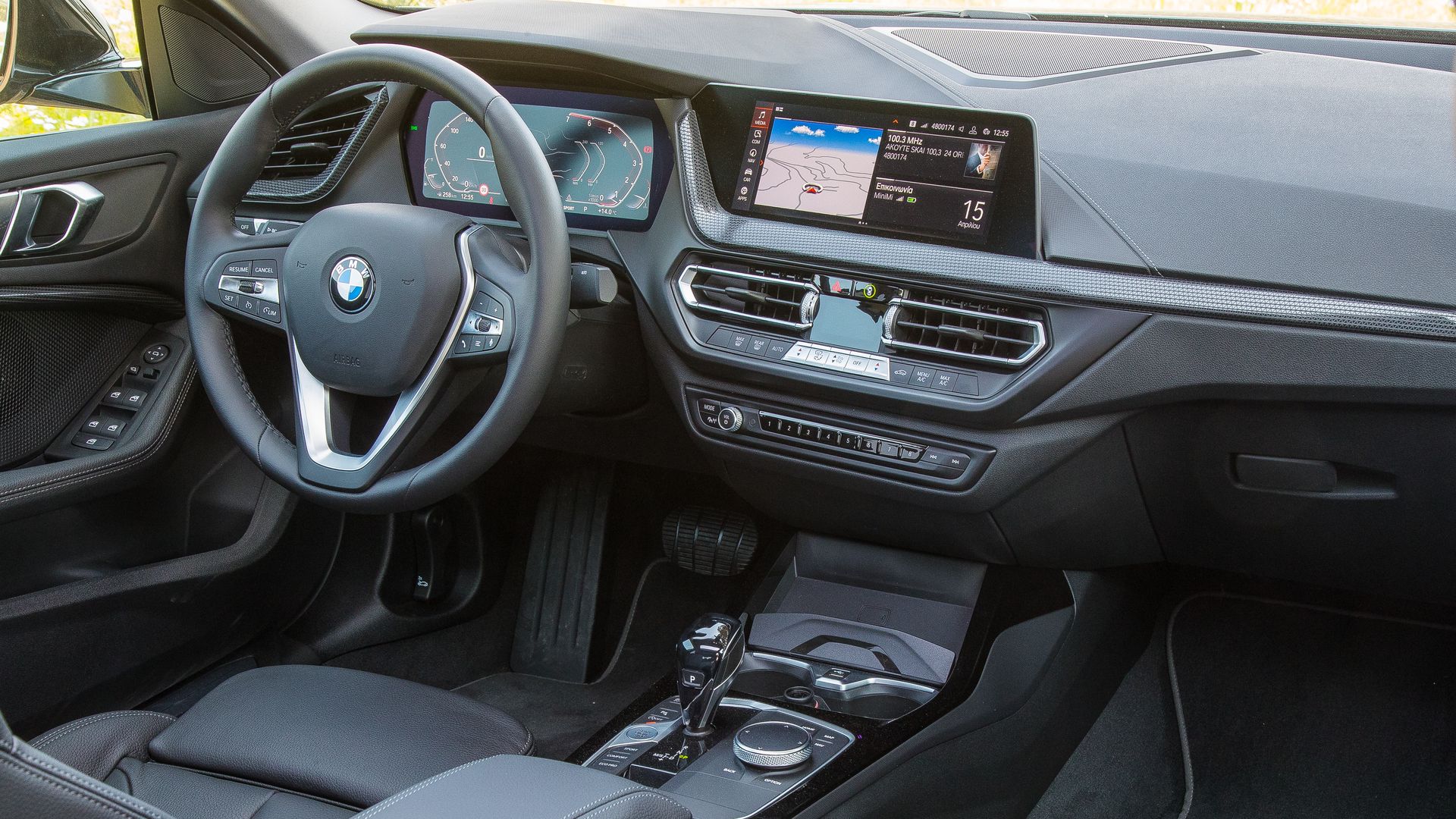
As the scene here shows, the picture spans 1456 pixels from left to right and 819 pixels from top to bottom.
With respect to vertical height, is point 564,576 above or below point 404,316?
below

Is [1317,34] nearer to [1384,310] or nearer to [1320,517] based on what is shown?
[1384,310]

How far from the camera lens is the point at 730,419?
1699 millimetres

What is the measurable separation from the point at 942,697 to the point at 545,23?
3.54 feet

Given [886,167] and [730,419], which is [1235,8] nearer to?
[886,167]

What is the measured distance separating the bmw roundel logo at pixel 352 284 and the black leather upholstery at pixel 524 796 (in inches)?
24.9

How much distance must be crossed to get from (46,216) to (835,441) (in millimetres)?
1233

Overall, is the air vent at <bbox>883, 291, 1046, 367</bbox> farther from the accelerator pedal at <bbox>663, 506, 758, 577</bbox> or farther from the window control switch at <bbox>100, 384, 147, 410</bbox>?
the window control switch at <bbox>100, 384, 147, 410</bbox>

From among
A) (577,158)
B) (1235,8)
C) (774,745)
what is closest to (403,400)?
(577,158)

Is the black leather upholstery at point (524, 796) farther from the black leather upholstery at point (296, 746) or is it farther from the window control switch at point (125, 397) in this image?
the window control switch at point (125, 397)

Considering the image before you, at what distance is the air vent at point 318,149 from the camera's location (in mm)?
1852

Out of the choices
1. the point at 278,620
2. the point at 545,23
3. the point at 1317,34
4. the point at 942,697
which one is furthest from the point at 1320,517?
the point at 278,620

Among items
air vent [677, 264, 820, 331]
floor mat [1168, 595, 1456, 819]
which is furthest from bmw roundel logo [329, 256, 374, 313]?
floor mat [1168, 595, 1456, 819]

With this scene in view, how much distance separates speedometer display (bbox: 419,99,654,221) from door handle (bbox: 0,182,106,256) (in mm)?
568

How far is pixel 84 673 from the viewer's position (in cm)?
180
